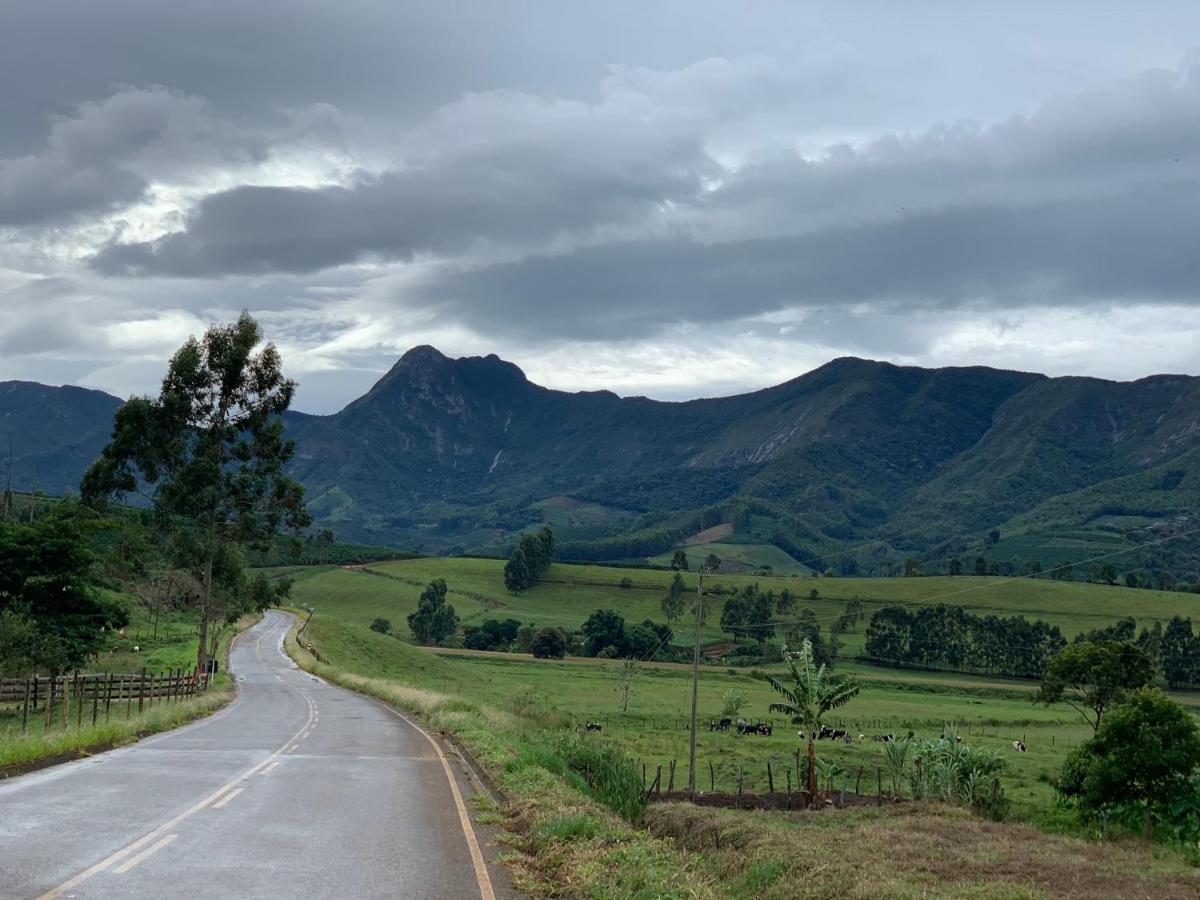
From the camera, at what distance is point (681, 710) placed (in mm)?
86938

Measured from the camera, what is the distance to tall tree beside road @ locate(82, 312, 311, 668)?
54.9 metres

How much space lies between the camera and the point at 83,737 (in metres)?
22.4

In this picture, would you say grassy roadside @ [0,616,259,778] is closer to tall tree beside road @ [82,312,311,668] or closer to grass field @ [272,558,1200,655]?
tall tree beside road @ [82,312,311,668]

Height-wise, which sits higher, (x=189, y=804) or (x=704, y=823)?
(x=189, y=804)

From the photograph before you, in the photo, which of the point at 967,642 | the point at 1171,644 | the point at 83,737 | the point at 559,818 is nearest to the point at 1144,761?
the point at 559,818

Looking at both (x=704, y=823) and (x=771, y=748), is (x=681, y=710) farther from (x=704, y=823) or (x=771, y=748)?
(x=704, y=823)

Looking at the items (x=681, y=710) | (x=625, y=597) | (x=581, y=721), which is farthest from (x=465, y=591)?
(x=581, y=721)

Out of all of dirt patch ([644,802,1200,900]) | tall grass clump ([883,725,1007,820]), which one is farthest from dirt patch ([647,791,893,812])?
dirt patch ([644,802,1200,900])

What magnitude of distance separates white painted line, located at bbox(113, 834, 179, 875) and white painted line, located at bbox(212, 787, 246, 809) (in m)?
2.71

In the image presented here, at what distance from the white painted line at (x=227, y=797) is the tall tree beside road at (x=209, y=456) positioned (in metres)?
39.6

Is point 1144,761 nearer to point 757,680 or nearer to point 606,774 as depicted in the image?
point 606,774

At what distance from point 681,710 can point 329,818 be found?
75185 millimetres

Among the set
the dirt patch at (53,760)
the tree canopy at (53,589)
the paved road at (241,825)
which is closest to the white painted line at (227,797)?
the paved road at (241,825)

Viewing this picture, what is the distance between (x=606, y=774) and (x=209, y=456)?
37794 mm
